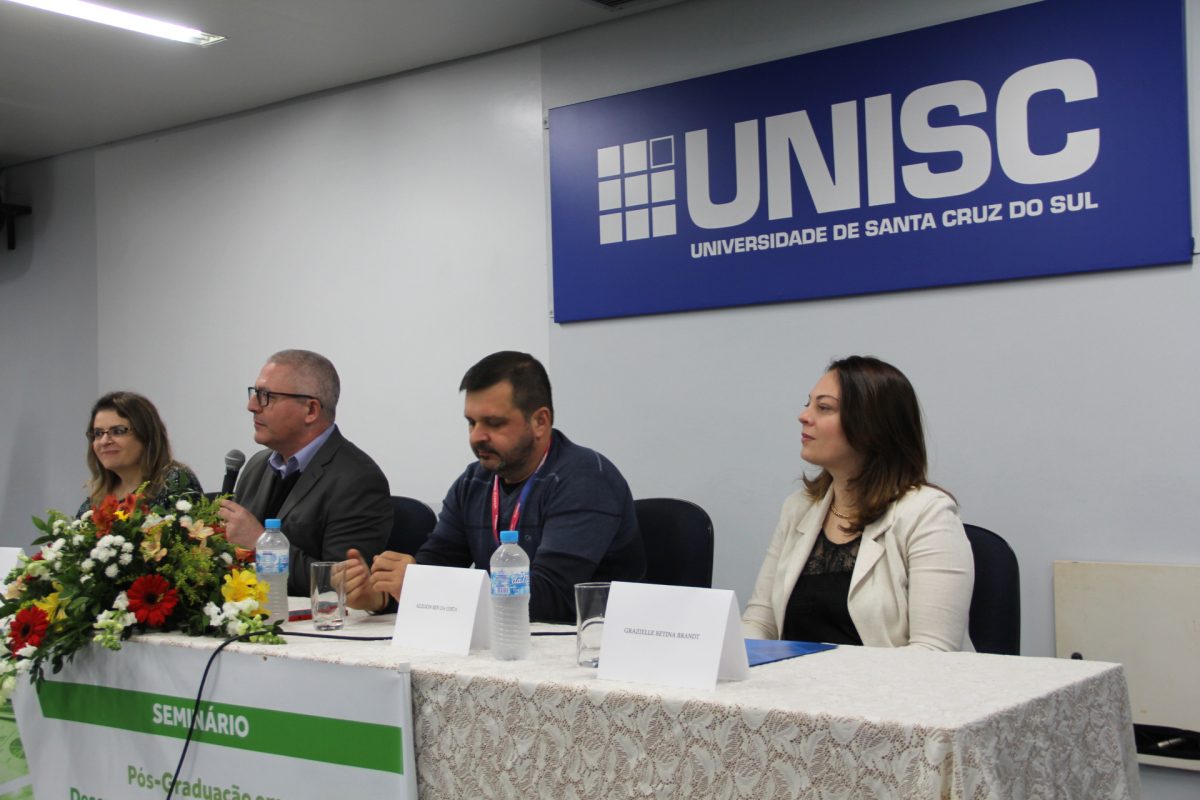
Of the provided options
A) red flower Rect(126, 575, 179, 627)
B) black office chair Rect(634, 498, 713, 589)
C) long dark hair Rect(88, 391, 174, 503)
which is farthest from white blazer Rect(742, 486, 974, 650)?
long dark hair Rect(88, 391, 174, 503)

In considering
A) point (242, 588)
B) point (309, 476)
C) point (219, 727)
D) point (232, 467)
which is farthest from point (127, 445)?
point (219, 727)

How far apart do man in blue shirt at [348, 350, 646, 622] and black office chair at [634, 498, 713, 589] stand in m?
0.16

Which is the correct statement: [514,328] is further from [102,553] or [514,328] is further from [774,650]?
[774,650]

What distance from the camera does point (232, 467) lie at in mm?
3682

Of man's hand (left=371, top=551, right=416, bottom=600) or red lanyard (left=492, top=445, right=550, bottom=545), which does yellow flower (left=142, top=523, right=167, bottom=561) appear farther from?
red lanyard (left=492, top=445, right=550, bottom=545)

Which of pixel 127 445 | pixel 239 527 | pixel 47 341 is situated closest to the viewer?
pixel 239 527

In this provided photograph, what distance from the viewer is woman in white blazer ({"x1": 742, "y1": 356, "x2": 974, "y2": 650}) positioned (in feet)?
7.36

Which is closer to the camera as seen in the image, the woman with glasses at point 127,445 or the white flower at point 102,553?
the white flower at point 102,553

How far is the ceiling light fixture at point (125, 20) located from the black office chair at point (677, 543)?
2545 millimetres

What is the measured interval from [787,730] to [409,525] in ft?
7.84

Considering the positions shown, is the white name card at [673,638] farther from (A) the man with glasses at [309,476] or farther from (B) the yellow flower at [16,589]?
(A) the man with glasses at [309,476]

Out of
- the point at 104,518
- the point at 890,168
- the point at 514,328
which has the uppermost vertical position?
the point at 890,168

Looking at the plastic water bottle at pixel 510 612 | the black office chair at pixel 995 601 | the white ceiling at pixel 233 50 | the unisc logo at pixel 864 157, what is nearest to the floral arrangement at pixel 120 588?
the plastic water bottle at pixel 510 612

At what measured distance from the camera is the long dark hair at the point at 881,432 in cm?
242
